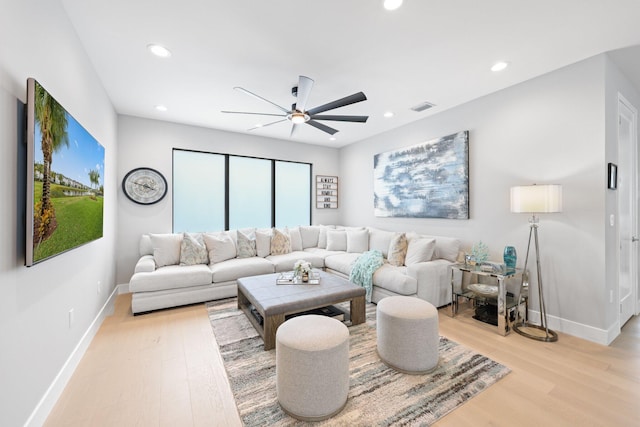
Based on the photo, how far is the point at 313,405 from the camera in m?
1.60

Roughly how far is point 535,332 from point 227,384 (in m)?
3.07

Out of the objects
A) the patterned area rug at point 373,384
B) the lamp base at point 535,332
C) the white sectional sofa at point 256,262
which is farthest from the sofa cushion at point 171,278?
the lamp base at point 535,332

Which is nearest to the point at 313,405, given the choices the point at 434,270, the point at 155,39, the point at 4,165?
the point at 4,165

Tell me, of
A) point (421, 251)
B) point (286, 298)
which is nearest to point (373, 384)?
point (286, 298)

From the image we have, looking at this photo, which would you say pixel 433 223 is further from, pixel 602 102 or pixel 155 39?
pixel 155 39

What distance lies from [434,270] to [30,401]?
142 inches

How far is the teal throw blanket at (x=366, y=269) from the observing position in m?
3.58

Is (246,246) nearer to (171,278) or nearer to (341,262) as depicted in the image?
(171,278)

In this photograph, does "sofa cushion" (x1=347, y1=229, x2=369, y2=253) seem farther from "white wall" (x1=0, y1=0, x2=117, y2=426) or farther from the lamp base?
"white wall" (x1=0, y1=0, x2=117, y2=426)

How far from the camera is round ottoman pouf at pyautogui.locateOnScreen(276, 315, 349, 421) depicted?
1601 millimetres

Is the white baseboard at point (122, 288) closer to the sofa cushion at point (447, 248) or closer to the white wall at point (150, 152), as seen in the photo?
the white wall at point (150, 152)

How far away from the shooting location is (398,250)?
3.76 metres

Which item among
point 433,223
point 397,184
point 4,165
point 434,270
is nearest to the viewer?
point 4,165

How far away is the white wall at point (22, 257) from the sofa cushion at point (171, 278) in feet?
2.51
